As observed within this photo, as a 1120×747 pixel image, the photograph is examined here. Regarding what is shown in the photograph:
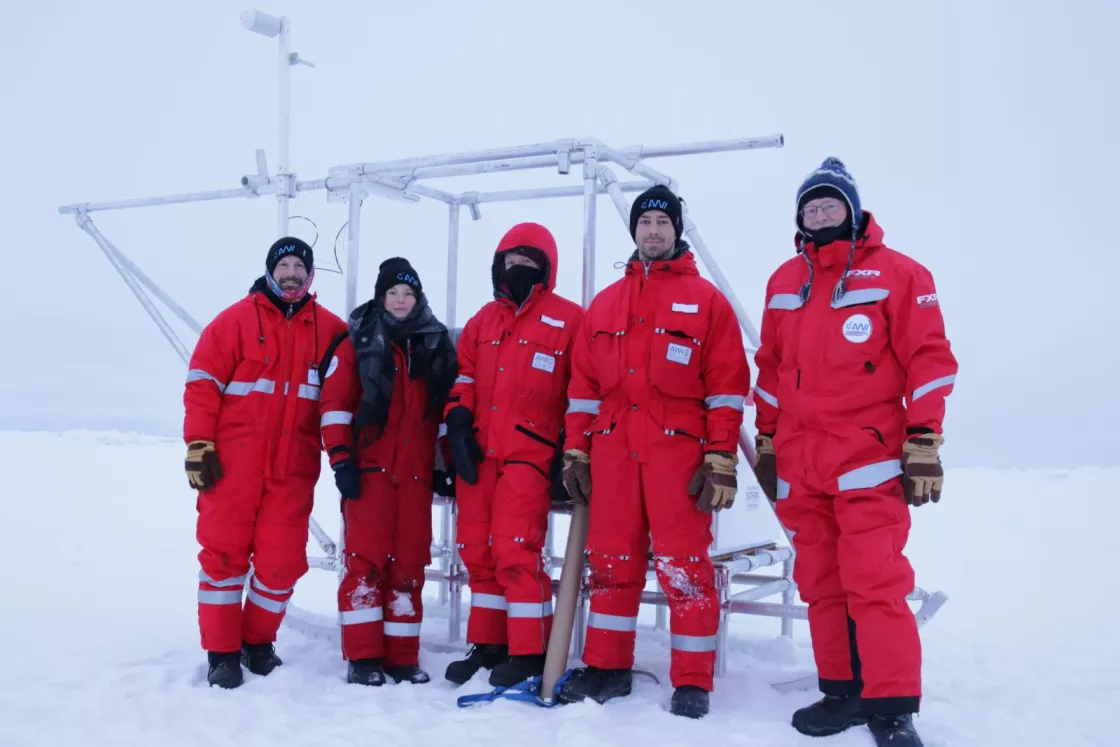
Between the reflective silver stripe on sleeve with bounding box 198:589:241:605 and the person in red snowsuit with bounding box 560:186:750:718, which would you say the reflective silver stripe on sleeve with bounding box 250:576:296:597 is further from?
the person in red snowsuit with bounding box 560:186:750:718

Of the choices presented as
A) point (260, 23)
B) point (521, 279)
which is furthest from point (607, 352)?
point (260, 23)

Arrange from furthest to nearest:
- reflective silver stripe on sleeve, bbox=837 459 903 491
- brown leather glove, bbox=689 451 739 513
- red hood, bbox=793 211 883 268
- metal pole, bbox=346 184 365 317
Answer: metal pole, bbox=346 184 365 317 → brown leather glove, bbox=689 451 739 513 → red hood, bbox=793 211 883 268 → reflective silver stripe on sleeve, bbox=837 459 903 491

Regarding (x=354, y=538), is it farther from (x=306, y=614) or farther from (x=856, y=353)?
(x=856, y=353)

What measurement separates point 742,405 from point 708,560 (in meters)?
0.63

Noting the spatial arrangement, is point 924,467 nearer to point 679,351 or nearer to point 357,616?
point 679,351

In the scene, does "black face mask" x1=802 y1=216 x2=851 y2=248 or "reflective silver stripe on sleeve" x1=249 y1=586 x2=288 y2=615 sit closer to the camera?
"black face mask" x1=802 y1=216 x2=851 y2=248

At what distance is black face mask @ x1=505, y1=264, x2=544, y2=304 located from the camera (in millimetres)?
3949

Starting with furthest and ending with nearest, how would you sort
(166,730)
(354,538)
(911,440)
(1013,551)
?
(1013,551) < (354,538) < (166,730) < (911,440)

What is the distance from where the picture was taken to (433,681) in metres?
3.82

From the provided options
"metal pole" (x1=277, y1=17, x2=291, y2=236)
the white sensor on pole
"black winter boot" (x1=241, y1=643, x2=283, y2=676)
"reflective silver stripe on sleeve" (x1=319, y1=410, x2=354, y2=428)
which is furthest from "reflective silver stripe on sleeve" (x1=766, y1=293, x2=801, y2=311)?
the white sensor on pole

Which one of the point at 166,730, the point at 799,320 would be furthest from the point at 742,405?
the point at 166,730

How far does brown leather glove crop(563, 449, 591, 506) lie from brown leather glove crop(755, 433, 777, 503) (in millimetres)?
690

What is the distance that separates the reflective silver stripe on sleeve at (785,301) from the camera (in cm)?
328

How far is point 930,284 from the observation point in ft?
10.1
